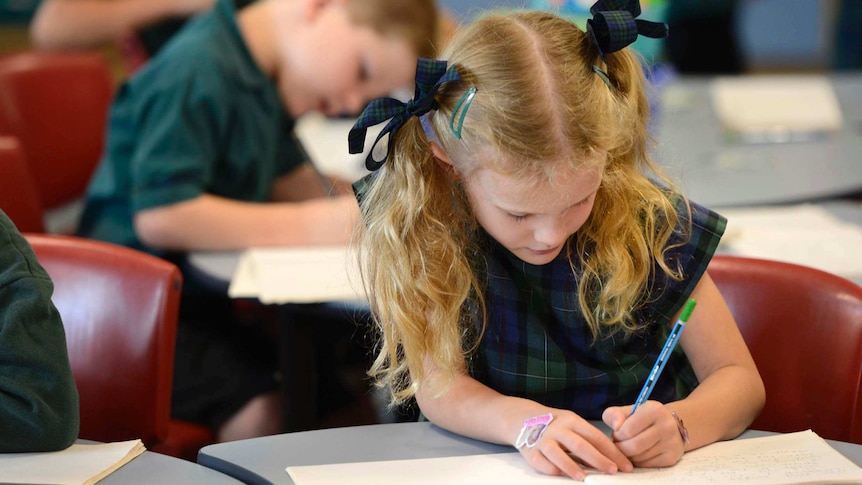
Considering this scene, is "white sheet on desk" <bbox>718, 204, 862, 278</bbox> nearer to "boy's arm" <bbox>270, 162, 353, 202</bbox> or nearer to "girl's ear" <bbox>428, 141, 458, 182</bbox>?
"girl's ear" <bbox>428, 141, 458, 182</bbox>

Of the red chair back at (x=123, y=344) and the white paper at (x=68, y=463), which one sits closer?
the white paper at (x=68, y=463)

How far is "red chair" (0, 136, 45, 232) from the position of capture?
170cm

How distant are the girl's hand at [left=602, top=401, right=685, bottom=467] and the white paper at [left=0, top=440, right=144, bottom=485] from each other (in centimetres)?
46

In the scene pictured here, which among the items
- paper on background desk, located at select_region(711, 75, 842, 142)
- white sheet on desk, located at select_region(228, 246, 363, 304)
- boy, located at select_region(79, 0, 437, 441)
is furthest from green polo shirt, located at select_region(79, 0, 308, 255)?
paper on background desk, located at select_region(711, 75, 842, 142)

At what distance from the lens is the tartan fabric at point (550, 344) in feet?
3.70

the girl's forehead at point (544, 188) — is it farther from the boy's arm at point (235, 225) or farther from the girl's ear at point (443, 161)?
the boy's arm at point (235, 225)

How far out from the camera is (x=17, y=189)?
174cm

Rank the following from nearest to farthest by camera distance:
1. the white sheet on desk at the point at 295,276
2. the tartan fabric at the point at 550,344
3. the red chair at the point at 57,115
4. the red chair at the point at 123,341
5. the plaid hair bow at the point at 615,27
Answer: the plaid hair bow at the point at 615,27
the tartan fabric at the point at 550,344
the red chair at the point at 123,341
the white sheet on desk at the point at 295,276
the red chair at the point at 57,115

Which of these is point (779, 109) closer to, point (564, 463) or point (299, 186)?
point (299, 186)

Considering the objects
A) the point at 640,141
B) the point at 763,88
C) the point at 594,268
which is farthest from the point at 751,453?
the point at 763,88

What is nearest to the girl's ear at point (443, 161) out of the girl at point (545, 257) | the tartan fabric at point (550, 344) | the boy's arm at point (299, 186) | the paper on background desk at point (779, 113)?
the girl at point (545, 257)

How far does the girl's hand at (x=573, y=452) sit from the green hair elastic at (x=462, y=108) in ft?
1.00

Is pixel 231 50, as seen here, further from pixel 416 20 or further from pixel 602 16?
pixel 602 16

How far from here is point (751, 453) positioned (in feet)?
3.20
